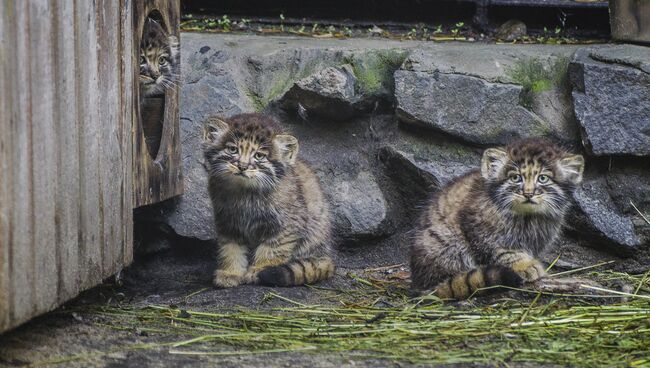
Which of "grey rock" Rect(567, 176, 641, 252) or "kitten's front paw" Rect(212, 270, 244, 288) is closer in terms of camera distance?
"kitten's front paw" Rect(212, 270, 244, 288)

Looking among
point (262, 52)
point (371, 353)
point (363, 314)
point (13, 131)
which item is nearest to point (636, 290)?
point (363, 314)

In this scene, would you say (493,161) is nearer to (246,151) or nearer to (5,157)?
(246,151)

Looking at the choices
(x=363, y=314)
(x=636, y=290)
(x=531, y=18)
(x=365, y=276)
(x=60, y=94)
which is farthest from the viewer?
(x=531, y=18)

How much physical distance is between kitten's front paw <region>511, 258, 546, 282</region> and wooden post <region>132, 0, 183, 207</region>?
8.93 ft

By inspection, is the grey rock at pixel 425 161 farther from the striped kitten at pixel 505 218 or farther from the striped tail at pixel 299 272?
the striped tail at pixel 299 272

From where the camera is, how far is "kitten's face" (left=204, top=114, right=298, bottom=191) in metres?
6.99

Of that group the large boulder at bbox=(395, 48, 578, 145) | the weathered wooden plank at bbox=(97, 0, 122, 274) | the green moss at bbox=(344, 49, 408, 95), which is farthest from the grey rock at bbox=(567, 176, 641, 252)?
the weathered wooden plank at bbox=(97, 0, 122, 274)

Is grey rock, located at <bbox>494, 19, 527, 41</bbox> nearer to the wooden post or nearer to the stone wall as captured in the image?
the stone wall

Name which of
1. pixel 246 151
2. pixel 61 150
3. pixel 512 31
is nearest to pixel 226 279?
pixel 246 151

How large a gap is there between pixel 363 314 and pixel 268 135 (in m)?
1.71

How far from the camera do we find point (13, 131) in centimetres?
435

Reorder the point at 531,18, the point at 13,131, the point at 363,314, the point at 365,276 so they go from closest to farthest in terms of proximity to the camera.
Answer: the point at 13,131 → the point at 363,314 → the point at 365,276 → the point at 531,18

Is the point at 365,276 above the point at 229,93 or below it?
below

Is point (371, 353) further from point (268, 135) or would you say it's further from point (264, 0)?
point (264, 0)
